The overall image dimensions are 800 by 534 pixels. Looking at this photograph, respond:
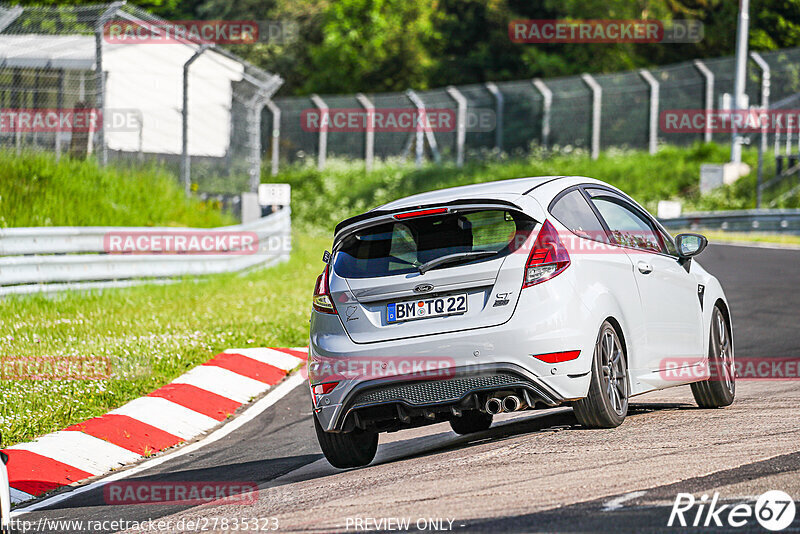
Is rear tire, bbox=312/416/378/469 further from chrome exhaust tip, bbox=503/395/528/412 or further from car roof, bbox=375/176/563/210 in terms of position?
car roof, bbox=375/176/563/210

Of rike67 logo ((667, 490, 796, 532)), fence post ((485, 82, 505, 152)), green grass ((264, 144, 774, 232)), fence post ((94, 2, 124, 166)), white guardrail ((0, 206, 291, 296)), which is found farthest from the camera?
fence post ((485, 82, 505, 152))

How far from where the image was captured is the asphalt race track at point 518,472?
543cm

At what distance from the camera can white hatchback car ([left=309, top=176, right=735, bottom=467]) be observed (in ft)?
22.5

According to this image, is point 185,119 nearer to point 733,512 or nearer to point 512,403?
point 512,403

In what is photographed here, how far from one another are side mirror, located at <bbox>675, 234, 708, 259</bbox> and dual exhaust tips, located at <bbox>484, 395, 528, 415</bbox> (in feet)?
7.31

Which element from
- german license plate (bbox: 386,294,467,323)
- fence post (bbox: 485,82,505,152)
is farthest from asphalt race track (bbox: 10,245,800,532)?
fence post (bbox: 485,82,505,152)

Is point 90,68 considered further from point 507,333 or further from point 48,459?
point 507,333

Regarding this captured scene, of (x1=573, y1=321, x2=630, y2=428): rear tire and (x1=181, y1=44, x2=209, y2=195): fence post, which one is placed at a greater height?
(x1=181, y1=44, x2=209, y2=195): fence post

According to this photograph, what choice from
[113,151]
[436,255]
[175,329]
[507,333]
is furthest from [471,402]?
[113,151]

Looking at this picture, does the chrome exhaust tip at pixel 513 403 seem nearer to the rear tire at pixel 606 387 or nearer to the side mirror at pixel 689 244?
the rear tire at pixel 606 387

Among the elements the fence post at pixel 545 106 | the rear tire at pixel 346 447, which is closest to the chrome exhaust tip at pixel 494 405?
the rear tire at pixel 346 447

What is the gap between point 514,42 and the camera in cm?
5241

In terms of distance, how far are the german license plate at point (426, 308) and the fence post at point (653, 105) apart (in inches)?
1129

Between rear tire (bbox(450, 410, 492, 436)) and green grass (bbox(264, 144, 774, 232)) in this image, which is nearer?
rear tire (bbox(450, 410, 492, 436))
